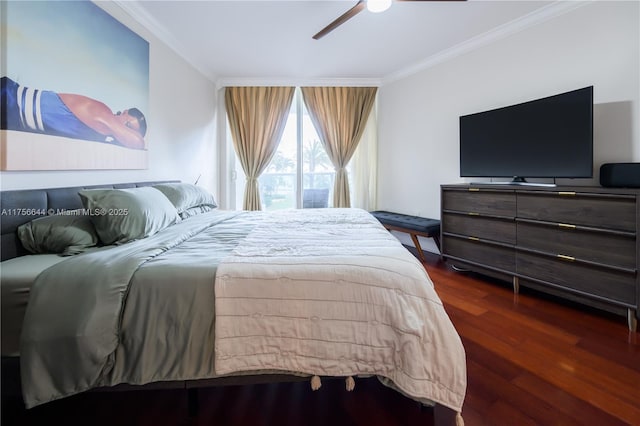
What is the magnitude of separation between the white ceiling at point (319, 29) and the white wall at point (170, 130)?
0.17m

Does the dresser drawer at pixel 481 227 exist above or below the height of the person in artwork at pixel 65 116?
below

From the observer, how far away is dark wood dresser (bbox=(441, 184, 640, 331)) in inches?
72.7

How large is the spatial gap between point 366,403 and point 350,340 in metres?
0.46

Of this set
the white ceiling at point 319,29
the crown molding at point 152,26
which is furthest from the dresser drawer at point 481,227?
the crown molding at point 152,26

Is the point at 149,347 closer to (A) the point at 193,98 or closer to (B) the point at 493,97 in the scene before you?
(A) the point at 193,98

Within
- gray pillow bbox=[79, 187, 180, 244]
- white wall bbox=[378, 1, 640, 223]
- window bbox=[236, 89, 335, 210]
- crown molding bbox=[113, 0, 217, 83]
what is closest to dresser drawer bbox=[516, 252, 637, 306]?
white wall bbox=[378, 1, 640, 223]

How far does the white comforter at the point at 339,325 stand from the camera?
1.04m

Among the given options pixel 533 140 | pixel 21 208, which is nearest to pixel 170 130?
pixel 21 208

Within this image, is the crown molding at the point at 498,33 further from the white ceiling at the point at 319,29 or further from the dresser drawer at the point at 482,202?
the dresser drawer at the point at 482,202

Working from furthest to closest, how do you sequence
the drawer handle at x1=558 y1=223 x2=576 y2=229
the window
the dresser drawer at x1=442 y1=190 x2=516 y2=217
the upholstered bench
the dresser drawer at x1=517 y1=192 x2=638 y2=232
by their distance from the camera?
the window < the upholstered bench < the dresser drawer at x1=442 y1=190 x2=516 y2=217 < the drawer handle at x1=558 y1=223 x2=576 y2=229 < the dresser drawer at x1=517 y1=192 x2=638 y2=232

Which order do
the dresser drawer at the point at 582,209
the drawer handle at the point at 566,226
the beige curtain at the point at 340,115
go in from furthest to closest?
the beige curtain at the point at 340,115 → the drawer handle at the point at 566,226 → the dresser drawer at the point at 582,209

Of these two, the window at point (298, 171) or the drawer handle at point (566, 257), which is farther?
the window at point (298, 171)

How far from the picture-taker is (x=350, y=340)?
1101mm

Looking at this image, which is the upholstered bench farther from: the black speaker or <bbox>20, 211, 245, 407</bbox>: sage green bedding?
<bbox>20, 211, 245, 407</bbox>: sage green bedding
